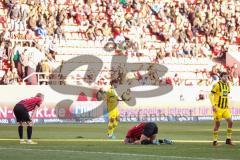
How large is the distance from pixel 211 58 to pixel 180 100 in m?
8.04

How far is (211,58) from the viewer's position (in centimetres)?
5538

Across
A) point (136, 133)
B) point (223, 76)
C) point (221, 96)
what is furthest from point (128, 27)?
point (223, 76)

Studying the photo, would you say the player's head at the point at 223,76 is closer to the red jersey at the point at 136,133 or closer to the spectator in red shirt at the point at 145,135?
the spectator in red shirt at the point at 145,135

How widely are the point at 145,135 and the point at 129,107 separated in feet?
73.5

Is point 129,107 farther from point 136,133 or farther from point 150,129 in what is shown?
point 150,129

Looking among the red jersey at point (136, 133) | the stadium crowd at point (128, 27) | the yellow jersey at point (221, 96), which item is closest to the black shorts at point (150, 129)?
the red jersey at point (136, 133)

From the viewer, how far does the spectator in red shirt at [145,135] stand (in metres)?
23.9

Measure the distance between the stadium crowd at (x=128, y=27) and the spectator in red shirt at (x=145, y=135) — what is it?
2024 cm

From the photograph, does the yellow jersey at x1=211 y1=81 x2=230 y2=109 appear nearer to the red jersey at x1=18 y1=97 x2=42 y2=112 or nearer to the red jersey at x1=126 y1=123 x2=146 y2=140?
the red jersey at x1=126 y1=123 x2=146 y2=140

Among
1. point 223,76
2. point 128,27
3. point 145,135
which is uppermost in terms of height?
point 128,27

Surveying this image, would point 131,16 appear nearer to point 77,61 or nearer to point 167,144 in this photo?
point 77,61

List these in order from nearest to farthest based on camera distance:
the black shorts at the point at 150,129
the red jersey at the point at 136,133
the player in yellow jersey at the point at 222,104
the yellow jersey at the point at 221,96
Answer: the black shorts at the point at 150,129, the player in yellow jersey at the point at 222,104, the yellow jersey at the point at 221,96, the red jersey at the point at 136,133

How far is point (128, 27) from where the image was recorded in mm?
53219

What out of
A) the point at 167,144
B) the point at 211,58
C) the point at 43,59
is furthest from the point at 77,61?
the point at 167,144
